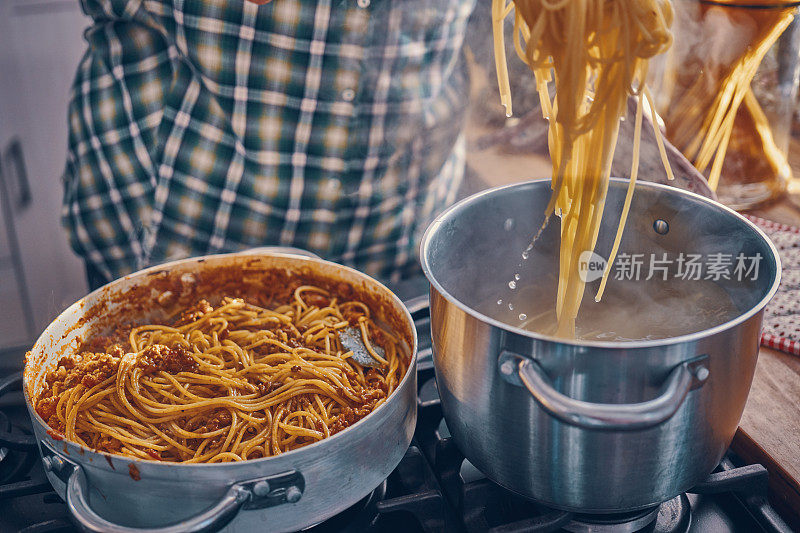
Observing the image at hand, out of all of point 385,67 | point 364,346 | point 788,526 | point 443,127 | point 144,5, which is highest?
point 144,5

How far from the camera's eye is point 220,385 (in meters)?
1.01

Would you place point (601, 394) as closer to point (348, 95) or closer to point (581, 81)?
point (581, 81)

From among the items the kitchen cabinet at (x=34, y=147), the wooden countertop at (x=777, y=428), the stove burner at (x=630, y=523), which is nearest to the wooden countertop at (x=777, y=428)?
the wooden countertop at (x=777, y=428)

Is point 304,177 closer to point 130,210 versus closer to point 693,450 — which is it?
point 130,210

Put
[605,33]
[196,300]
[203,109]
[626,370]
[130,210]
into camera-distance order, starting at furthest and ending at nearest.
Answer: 1. [130,210]
2. [203,109]
3. [196,300]
4. [605,33]
5. [626,370]

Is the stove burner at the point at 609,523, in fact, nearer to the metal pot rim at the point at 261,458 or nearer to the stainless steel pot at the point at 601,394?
the stainless steel pot at the point at 601,394

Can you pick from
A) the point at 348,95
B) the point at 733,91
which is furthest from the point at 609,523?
the point at 348,95

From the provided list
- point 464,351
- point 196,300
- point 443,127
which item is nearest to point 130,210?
point 196,300

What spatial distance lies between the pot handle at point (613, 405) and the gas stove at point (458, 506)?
228 millimetres

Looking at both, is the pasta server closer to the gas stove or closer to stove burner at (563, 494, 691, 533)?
the gas stove

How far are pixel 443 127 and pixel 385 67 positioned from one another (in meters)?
0.26

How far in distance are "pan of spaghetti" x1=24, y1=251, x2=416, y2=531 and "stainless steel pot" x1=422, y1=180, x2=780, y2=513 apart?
109mm

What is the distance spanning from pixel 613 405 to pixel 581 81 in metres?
0.44

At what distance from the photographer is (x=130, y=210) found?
5.94 feet
